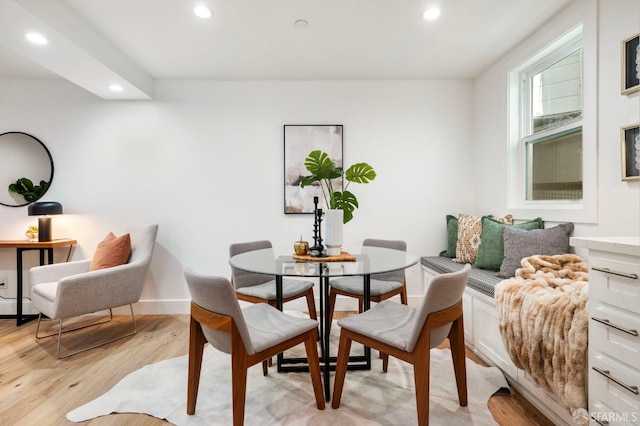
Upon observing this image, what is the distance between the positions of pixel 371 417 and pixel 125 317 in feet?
9.07

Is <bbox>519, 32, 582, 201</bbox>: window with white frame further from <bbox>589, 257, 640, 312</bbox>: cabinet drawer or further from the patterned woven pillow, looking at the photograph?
<bbox>589, 257, 640, 312</bbox>: cabinet drawer

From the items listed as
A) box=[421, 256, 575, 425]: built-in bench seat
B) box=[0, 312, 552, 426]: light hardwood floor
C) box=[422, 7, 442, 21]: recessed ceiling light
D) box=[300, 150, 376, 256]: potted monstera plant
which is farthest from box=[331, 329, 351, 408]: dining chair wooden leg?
box=[422, 7, 442, 21]: recessed ceiling light

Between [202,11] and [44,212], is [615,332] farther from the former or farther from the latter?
[44,212]

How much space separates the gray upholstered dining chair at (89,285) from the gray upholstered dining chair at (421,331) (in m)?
2.05

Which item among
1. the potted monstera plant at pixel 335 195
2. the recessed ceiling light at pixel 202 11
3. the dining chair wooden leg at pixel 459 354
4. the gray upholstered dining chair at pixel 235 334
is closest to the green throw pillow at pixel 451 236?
the potted monstera plant at pixel 335 195

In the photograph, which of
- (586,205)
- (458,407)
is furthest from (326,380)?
(586,205)

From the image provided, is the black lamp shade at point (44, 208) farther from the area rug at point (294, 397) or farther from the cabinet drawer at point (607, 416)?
the cabinet drawer at point (607, 416)

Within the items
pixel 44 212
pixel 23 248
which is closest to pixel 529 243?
pixel 44 212

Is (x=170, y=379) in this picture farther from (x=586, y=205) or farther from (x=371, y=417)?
(x=586, y=205)

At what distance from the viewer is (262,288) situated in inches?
89.9

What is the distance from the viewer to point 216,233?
3.25 m

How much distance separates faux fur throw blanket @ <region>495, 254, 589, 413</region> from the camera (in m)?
1.34

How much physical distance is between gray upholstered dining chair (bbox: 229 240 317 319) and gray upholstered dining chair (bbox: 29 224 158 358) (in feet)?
3.25

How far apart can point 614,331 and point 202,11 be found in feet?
9.28
